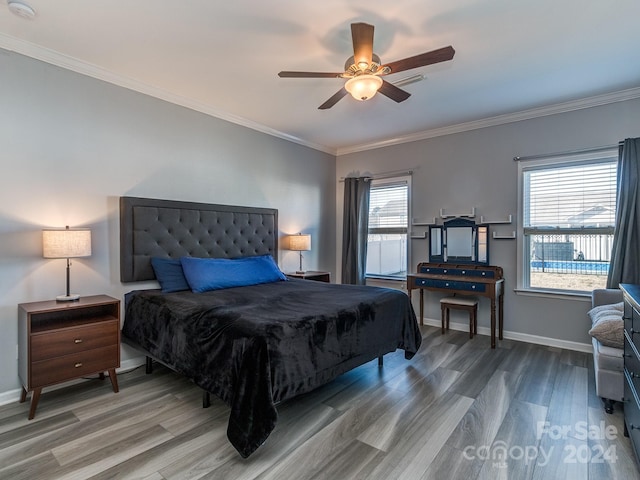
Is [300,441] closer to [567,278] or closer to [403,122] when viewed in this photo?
[567,278]

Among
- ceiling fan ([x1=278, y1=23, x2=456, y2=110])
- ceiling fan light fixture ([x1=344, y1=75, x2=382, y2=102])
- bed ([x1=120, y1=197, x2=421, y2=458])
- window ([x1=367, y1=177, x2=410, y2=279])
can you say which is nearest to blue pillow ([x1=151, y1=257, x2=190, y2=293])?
bed ([x1=120, y1=197, x2=421, y2=458])

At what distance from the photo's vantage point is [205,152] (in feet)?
12.6

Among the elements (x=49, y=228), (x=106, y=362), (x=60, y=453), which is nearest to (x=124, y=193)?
(x=49, y=228)

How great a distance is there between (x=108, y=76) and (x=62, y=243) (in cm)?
157

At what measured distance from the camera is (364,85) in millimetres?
2332

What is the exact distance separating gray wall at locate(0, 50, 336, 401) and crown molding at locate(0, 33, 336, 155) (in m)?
0.05

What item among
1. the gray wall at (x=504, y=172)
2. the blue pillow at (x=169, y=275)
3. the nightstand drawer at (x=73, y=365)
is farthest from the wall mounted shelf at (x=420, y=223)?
the nightstand drawer at (x=73, y=365)

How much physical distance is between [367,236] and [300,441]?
357 centimetres

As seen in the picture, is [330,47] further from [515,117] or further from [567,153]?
[567,153]

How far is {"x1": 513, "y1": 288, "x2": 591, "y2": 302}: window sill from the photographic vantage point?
143 inches

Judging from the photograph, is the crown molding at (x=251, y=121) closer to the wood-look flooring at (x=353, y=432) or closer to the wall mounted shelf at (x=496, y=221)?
the wall mounted shelf at (x=496, y=221)

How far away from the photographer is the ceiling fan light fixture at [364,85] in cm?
231

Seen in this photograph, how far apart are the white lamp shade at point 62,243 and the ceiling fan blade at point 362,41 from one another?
2425 millimetres

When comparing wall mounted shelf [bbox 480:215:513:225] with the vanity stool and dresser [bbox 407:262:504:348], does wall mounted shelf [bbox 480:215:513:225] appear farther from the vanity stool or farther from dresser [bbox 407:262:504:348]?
the vanity stool
